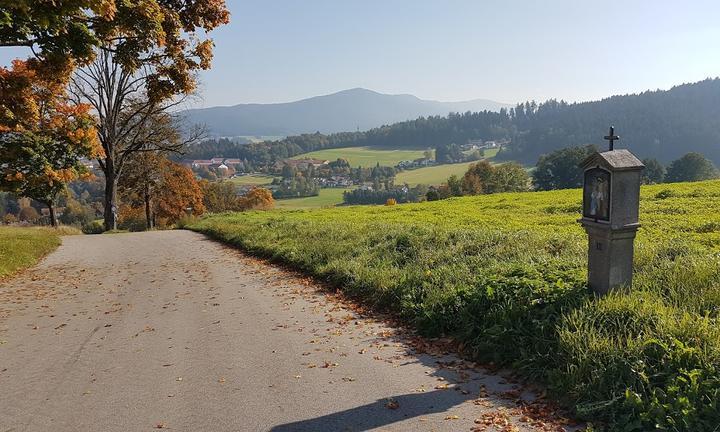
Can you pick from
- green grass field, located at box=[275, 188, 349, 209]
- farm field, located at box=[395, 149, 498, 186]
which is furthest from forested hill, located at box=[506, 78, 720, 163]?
green grass field, located at box=[275, 188, 349, 209]

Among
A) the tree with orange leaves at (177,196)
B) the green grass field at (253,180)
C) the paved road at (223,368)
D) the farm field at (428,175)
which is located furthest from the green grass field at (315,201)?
the paved road at (223,368)

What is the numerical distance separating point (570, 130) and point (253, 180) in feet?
273

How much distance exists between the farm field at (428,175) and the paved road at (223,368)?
9639 cm

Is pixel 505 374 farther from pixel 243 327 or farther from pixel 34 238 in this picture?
pixel 34 238

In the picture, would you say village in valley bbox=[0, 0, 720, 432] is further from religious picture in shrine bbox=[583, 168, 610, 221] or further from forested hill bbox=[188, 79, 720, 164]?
forested hill bbox=[188, 79, 720, 164]

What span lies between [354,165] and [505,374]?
13616cm

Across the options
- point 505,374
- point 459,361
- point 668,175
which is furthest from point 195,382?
point 668,175

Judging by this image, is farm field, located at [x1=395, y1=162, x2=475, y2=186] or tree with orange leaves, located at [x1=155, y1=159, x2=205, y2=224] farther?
farm field, located at [x1=395, y1=162, x2=475, y2=186]

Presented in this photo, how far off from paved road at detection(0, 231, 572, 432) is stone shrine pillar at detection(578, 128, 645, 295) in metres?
1.75

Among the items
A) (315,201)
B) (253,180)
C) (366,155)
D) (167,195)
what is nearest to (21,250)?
(167,195)

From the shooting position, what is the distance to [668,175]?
59719 millimetres

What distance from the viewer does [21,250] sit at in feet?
50.2

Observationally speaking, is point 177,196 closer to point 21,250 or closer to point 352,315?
point 21,250

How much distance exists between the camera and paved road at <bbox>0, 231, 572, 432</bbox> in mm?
4355
